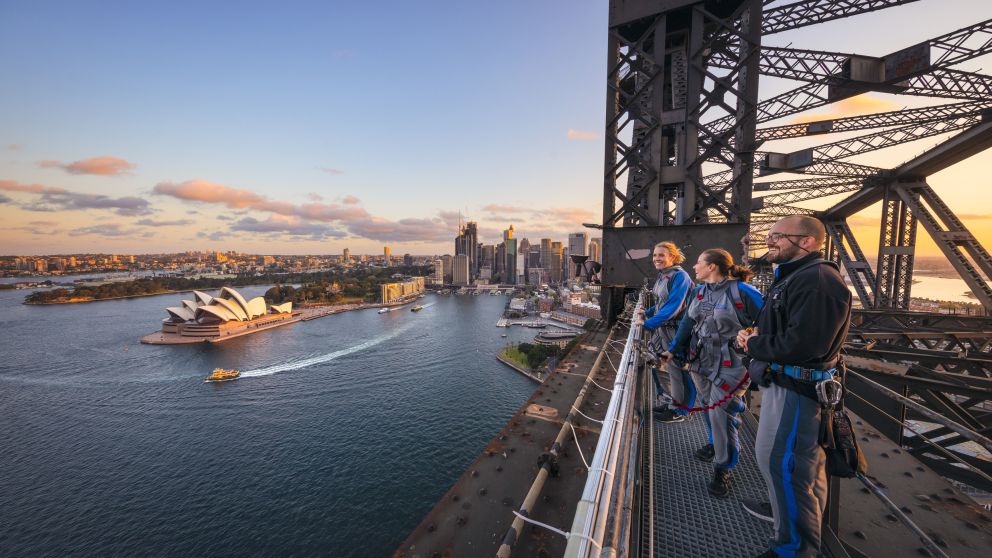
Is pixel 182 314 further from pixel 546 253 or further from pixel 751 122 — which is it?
pixel 546 253

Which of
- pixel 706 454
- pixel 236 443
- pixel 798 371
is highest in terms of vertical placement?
pixel 798 371

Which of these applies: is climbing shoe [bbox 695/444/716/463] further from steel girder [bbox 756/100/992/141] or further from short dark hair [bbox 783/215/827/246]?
steel girder [bbox 756/100/992/141]

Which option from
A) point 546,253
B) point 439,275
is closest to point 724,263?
point 439,275

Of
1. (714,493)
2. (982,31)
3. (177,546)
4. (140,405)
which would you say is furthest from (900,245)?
(140,405)

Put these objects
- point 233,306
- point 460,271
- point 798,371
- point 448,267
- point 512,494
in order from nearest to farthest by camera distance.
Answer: point 798,371 → point 512,494 → point 233,306 → point 460,271 → point 448,267

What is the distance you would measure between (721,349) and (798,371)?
1029mm

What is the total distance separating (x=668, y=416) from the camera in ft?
12.2

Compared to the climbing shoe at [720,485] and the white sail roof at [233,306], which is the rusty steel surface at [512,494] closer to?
the climbing shoe at [720,485]

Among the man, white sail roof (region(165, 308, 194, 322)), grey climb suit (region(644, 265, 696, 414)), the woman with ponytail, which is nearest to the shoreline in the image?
grey climb suit (region(644, 265, 696, 414))

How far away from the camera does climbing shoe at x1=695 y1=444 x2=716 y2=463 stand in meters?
3.01

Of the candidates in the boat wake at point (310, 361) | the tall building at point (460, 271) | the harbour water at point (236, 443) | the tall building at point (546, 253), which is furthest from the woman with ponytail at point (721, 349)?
the tall building at point (546, 253)

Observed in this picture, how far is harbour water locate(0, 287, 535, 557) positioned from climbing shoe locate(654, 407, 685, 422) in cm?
1751

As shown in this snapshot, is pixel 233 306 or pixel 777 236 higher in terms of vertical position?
pixel 777 236

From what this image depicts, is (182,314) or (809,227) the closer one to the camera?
(809,227)
